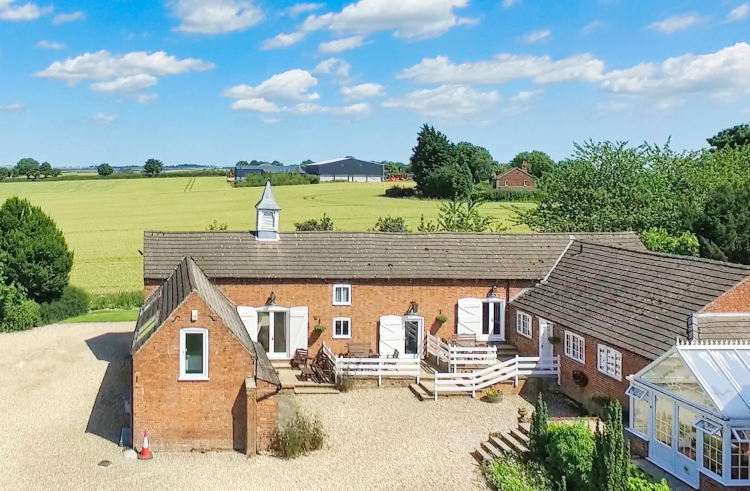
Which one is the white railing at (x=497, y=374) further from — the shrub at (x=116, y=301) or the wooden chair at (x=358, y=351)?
the shrub at (x=116, y=301)

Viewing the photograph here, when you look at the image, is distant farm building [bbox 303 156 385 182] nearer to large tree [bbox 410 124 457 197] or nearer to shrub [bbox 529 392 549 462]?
large tree [bbox 410 124 457 197]

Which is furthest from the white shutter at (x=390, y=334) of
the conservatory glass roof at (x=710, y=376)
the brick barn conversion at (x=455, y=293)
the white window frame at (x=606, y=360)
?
the conservatory glass roof at (x=710, y=376)

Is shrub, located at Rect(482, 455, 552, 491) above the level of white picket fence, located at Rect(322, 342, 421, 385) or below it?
below

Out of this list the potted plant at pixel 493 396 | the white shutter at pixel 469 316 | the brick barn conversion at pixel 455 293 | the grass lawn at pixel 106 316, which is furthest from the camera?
the grass lawn at pixel 106 316

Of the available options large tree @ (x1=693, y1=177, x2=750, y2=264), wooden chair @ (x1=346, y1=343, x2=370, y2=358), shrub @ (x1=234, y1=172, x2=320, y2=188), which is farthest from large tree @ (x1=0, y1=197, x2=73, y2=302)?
shrub @ (x1=234, y1=172, x2=320, y2=188)

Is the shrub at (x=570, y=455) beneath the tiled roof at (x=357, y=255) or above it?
beneath

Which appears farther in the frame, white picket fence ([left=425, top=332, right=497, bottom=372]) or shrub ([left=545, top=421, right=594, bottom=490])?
white picket fence ([left=425, top=332, right=497, bottom=372])

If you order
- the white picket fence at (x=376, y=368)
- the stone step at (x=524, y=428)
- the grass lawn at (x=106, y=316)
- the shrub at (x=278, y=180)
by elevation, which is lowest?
the stone step at (x=524, y=428)
